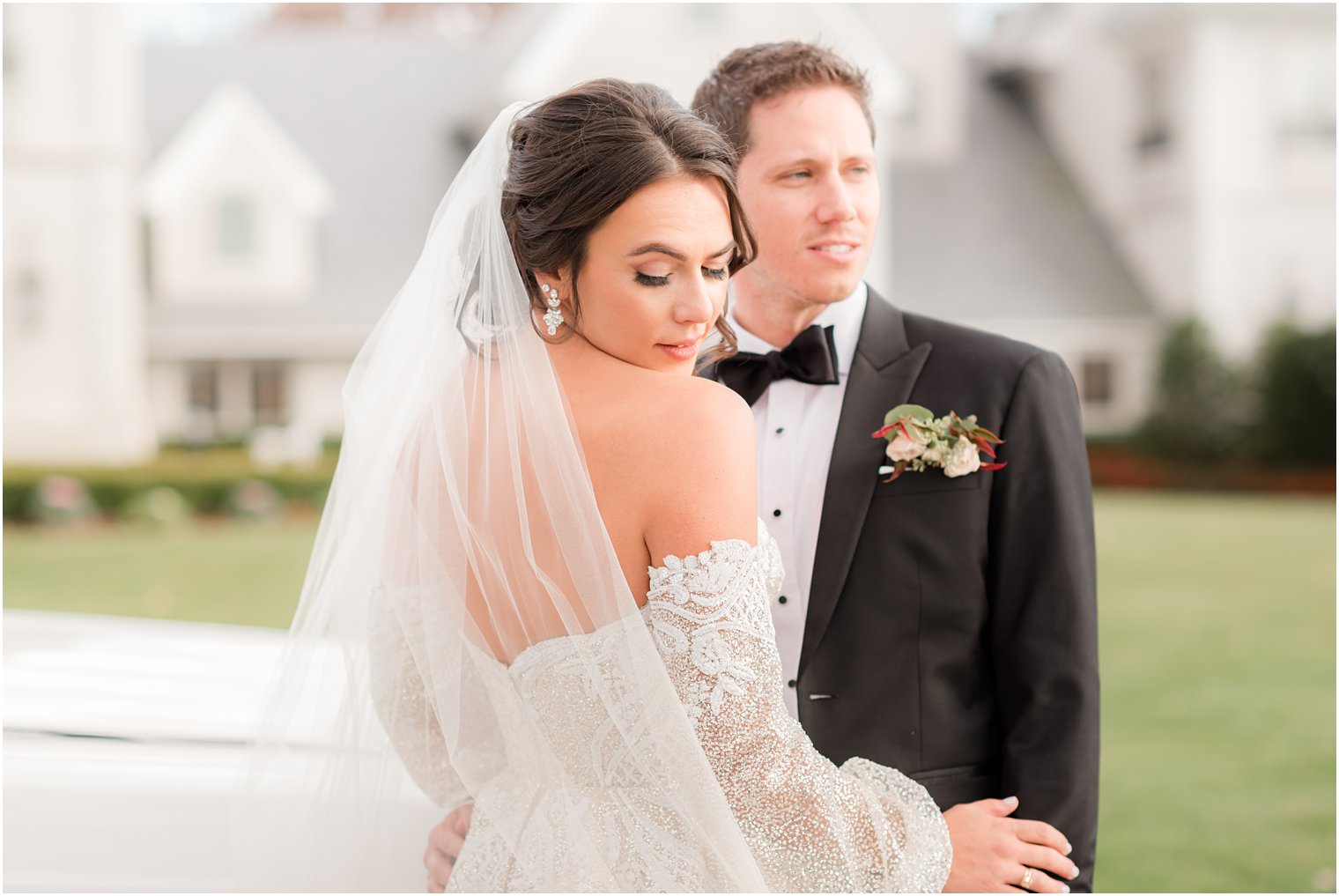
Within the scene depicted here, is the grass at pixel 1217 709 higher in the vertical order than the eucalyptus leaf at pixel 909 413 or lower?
lower

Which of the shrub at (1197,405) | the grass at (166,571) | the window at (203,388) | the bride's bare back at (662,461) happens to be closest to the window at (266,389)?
the window at (203,388)

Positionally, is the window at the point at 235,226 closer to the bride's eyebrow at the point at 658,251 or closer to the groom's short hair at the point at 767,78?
the groom's short hair at the point at 767,78

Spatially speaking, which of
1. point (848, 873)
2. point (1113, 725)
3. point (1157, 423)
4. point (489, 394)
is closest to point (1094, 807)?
point (848, 873)

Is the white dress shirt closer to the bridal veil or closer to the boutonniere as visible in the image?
the boutonniere

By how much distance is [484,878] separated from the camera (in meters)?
2.33

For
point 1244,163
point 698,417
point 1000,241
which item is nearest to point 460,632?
point 698,417

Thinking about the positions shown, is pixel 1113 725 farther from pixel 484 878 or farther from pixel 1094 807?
pixel 484 878

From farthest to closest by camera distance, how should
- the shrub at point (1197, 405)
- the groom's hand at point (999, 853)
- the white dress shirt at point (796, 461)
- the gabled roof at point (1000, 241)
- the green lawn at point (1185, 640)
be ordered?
the gabled roof at point (1000, 241) → the shrub at point (1197, 405) → the green lawn at point (1185, 640) → the white dress shirt at point (796, 461) → the groom's hand at point (999, 853)

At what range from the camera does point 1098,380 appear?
74.8ft

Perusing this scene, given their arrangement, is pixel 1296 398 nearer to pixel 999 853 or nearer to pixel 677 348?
pixel 999 853

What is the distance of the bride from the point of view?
2.11 m

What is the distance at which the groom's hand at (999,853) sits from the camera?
232 cm

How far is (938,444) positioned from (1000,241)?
851 inches

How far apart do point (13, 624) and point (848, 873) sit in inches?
136
